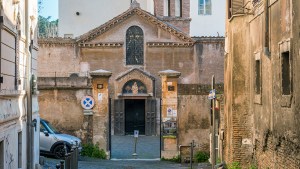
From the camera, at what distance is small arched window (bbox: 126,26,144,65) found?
134ft

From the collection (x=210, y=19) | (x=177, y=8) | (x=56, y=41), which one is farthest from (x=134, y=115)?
(x=210, y=19)

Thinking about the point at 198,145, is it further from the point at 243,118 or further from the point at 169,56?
the point at 169,56

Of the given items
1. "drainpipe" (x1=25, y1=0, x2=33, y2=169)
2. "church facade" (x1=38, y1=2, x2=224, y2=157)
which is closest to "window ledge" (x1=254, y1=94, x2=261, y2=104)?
"drainpipe" (x1=25, y1=0, x2=33, y2=169)

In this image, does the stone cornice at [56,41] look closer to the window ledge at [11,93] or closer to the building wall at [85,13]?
the building wall at [85,13]

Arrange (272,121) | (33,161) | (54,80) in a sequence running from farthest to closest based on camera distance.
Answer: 1. (54,80)
2. (33,161)
3. (272,121)

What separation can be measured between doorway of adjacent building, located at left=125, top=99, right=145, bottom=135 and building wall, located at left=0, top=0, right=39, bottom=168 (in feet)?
71.2

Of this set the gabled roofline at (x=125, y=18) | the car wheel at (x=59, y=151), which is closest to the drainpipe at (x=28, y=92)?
the car wheel at (x=59, y=151)

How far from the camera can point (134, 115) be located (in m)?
39.2

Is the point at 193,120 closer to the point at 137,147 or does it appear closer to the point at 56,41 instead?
the point at 137,147

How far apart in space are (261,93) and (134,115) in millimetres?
25876

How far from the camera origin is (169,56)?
135 feet

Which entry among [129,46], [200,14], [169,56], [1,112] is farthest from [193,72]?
[1,112]

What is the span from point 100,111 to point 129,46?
1951cm

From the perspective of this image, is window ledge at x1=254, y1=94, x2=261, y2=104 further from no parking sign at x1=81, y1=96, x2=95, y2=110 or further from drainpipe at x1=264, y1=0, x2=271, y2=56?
no parking sign at x1=81, y1=96, x2=95, y2=110
